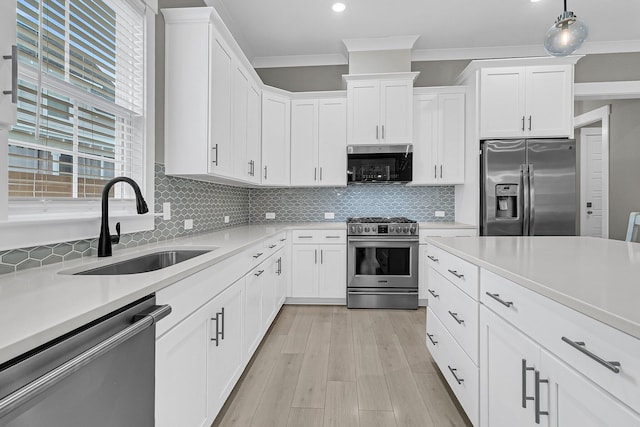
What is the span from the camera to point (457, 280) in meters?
1.74

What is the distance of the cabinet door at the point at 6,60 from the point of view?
89cm

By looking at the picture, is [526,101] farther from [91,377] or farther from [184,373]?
[91,377]

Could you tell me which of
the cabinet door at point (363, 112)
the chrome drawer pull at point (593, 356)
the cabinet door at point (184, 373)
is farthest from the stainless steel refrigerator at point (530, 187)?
the cabinet door at point (184, 373)

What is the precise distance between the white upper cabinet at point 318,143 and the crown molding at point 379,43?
645mm

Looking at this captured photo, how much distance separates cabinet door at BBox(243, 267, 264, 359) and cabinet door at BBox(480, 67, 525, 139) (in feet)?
9.13

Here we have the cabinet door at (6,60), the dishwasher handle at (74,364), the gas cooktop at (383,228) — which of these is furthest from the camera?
the gas cooktop at (383,228)

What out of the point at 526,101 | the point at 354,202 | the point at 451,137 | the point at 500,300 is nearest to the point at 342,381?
the point at 500,300

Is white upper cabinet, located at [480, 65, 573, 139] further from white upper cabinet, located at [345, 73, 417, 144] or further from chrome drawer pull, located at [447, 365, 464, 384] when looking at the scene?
chrome drawer pull, located at [447, 365, 464, 384]

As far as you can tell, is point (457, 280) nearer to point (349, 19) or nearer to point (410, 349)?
point (410, 349)

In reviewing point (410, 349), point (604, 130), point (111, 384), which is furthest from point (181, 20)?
point (604, 130)

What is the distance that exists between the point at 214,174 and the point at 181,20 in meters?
1.07

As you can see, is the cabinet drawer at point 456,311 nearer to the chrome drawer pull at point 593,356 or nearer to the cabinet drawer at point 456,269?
the cabinet drawer at point 456,269

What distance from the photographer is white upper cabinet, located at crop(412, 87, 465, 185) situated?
146 inches

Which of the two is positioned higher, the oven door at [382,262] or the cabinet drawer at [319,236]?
the cabinet drawer at [319,236]
